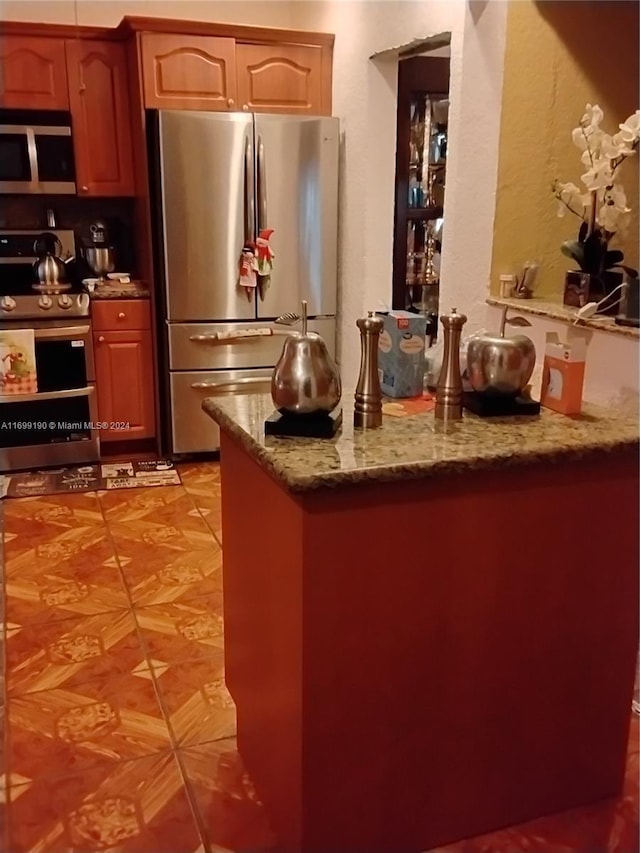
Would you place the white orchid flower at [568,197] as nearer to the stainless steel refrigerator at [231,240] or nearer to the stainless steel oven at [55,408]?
the stainless steel refrigerator at [231,240]

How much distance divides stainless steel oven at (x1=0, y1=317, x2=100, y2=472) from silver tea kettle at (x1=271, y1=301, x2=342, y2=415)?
8.40ft

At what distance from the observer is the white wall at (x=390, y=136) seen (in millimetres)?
2641

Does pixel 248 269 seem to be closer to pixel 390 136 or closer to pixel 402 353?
pixel 390 136

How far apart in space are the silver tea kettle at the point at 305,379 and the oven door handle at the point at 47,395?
2597mm

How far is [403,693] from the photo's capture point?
1.58 m

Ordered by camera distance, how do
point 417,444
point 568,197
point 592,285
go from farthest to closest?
1. point 568,197
2. point 592,285
3. point 417,444

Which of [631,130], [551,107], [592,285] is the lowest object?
[592,285]

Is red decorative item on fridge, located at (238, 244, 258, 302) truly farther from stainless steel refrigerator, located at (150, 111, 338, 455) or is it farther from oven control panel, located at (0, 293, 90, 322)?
oven control panel, located at (0, 293, 90, 322)

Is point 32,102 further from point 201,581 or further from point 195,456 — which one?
point 201,581

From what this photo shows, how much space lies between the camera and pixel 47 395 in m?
3.88

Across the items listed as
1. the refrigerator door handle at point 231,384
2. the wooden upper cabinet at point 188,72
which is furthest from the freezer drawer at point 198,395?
the wooden upper cabinet at point 188,72

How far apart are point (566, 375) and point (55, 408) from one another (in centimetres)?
288

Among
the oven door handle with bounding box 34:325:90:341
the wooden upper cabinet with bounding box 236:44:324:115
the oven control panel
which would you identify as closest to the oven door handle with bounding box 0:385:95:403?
the oven door handle with bounding box 34:325:90:341

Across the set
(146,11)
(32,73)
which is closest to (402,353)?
(32,73)
